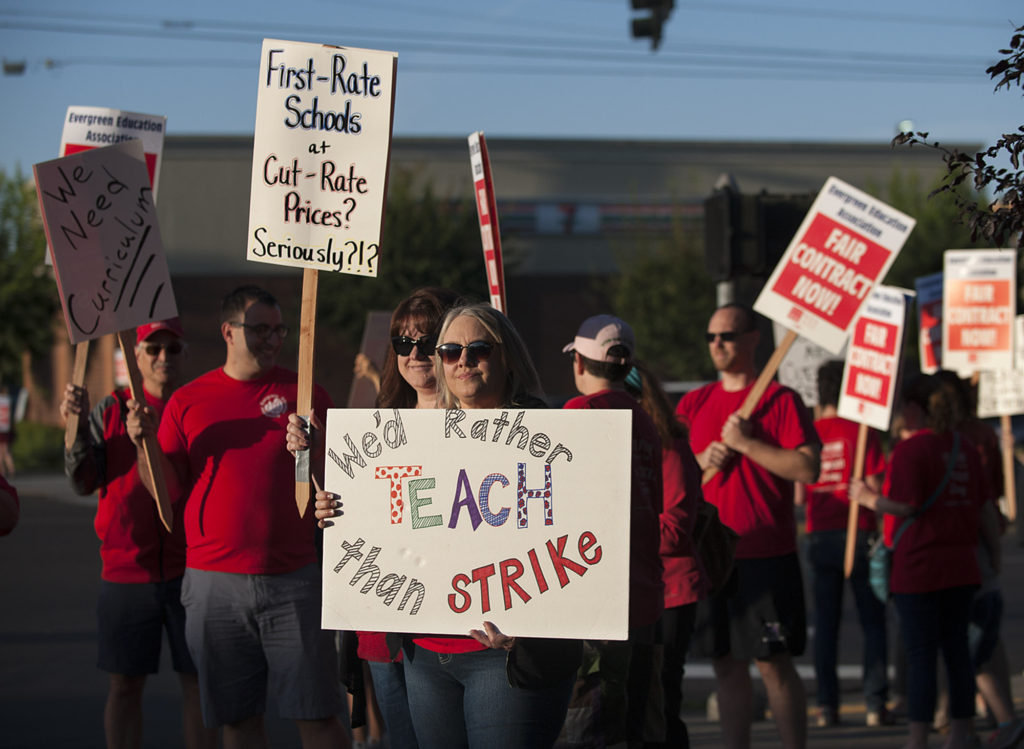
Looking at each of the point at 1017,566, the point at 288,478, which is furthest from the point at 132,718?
the point at 1017,566

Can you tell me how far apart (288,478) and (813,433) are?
2.39 m

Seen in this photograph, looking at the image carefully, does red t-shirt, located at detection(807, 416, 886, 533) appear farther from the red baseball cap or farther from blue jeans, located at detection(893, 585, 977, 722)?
the red baseball cap

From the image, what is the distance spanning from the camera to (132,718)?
4.98 m

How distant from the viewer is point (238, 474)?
4438 mm

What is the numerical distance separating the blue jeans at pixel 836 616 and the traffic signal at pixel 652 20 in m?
6.05

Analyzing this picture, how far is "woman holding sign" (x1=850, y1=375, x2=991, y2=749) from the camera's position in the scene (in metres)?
5.76

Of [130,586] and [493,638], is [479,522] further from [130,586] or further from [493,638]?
[130,586]

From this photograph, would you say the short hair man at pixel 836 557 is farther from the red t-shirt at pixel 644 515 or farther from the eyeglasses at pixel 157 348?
the eyeglasses at pixel 157 348

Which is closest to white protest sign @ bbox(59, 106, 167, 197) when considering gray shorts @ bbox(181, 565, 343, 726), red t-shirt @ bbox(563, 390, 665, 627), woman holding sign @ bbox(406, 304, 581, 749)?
gray shorts @ bbox(181, 565, 343, 726)

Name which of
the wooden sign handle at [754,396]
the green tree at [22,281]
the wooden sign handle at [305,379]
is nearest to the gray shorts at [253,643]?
the wooden sign handle at [305,379]

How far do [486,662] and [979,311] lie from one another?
6380mm

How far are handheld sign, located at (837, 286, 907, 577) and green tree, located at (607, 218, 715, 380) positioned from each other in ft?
86.2

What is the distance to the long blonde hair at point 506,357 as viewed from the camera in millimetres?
3445

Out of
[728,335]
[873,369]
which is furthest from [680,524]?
[873,369]
